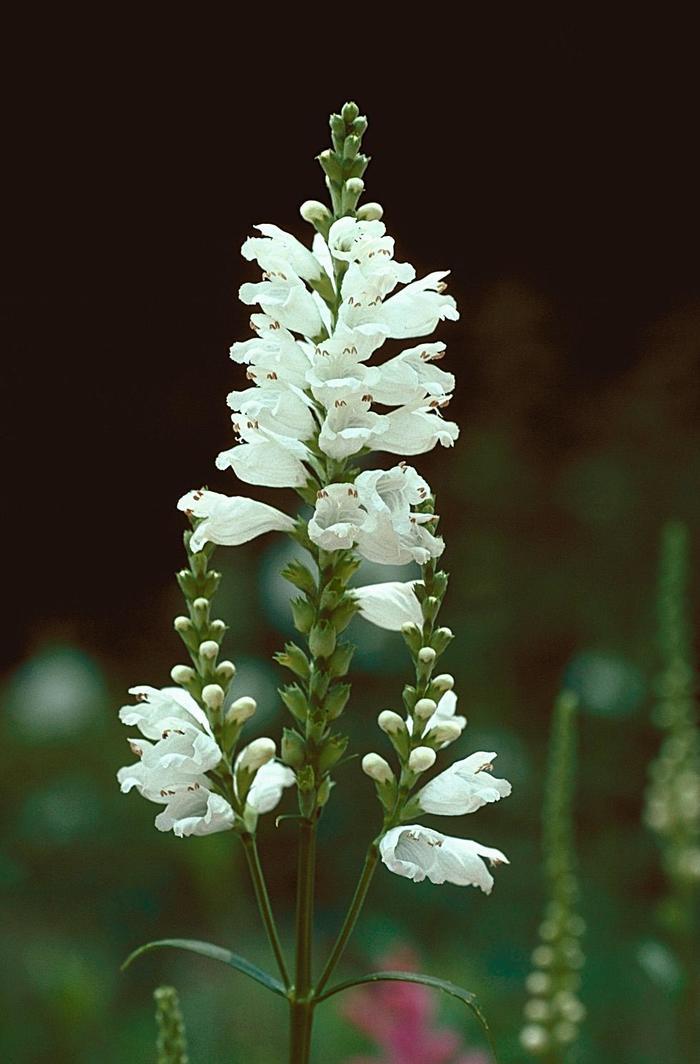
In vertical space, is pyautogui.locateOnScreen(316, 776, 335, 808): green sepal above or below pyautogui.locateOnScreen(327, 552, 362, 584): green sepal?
below

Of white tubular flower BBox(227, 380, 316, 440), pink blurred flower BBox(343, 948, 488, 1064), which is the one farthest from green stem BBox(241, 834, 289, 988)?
pink blurred flower BBox(343, 948, 488, 1064)

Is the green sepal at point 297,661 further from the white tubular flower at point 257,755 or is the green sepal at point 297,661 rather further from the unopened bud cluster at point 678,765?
the unopened bud cluster at point 678,765

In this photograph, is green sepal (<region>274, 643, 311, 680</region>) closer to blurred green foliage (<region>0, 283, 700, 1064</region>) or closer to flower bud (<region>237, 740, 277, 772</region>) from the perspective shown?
flower bud (<region>237, 740, 277, 772</region>)

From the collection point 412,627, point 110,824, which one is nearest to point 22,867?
point 110,824

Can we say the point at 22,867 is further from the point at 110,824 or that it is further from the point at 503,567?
the point at 503,567


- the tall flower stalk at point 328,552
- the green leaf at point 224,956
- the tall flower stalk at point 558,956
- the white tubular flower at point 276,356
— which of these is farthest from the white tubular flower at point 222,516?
the tall flower stalk at point 558,956

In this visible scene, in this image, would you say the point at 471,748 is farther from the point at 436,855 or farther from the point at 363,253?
the point at 363,253
